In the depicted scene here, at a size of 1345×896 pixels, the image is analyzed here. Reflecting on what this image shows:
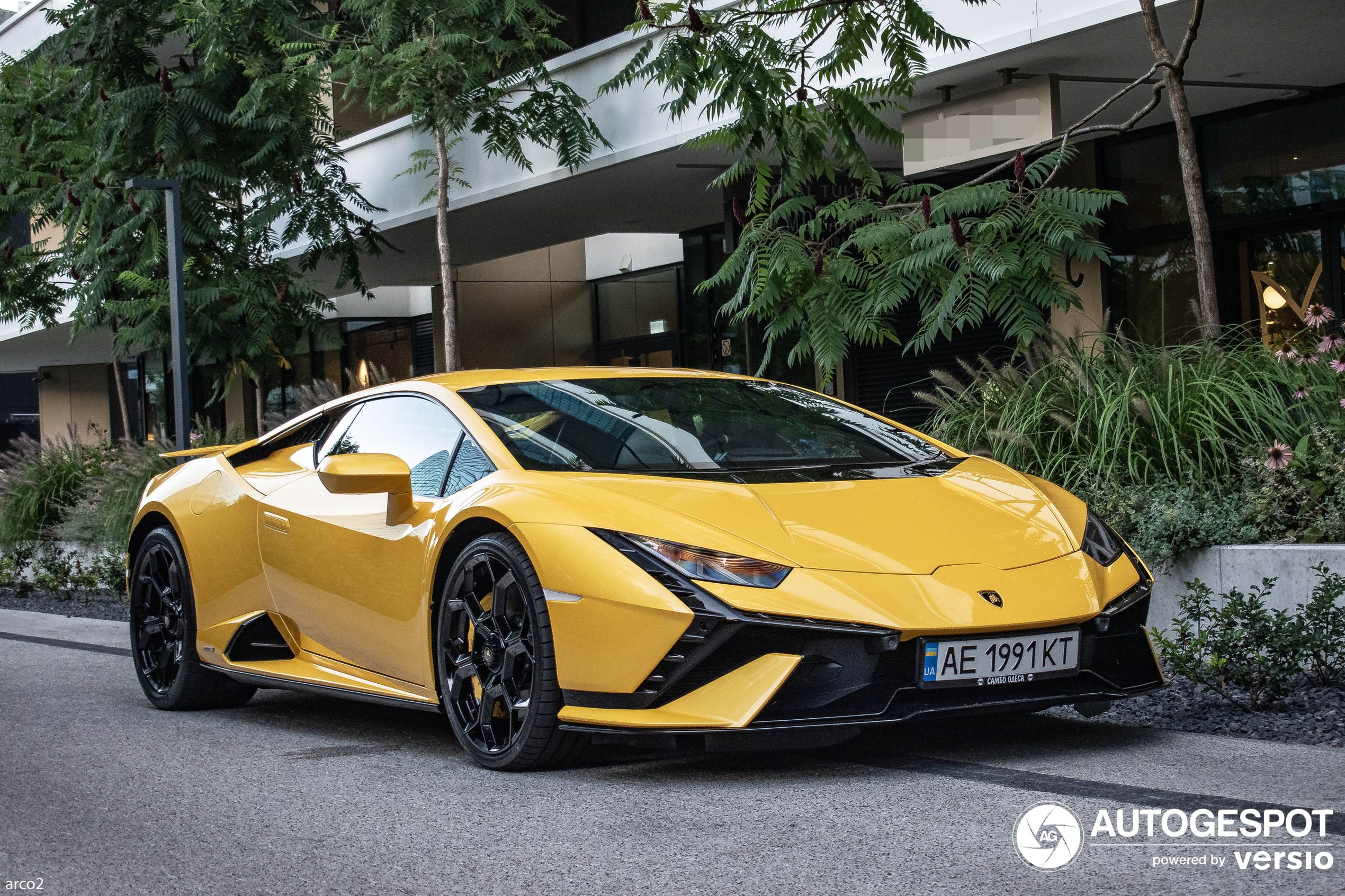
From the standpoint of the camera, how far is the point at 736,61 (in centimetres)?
780

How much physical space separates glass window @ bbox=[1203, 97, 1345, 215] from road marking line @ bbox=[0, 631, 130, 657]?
9.00 meters

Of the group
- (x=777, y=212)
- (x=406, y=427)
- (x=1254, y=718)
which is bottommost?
(x=1254, y=718)

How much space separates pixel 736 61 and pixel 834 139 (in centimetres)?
106

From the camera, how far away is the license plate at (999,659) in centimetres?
413

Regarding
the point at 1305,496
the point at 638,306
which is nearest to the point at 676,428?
the point at 1305,496

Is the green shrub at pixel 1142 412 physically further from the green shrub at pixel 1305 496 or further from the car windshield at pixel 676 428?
the car windshield at pixel 676 428

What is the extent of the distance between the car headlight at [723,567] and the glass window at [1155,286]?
908 cm

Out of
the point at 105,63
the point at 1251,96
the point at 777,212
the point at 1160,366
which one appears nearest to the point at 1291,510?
the point at 1160,366

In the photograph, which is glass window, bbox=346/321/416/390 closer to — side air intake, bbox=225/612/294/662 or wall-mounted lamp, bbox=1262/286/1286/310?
wall-mounted lamp, bbox=1262/286/1286/310

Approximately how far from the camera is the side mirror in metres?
4.98

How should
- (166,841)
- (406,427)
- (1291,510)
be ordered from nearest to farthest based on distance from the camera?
(166,841) → (406,427) → (1291,510)

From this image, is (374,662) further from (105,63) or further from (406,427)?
(105,63)

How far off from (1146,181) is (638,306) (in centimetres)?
939

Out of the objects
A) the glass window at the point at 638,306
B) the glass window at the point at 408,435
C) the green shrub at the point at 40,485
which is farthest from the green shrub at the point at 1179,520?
the glass window at the point at 638,306
